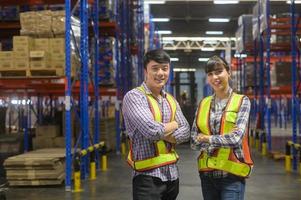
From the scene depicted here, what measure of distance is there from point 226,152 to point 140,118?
27.3 inches

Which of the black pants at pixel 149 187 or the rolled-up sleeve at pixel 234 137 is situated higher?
the rolled-up sleeve at pixel 234 137

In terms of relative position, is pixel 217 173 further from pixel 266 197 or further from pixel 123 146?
pixel 123 146

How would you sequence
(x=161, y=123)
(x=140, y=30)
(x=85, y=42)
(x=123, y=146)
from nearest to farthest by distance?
(x=161, y=123), (x=85, y=42), (x=123, y=146), (x=140, y=30)

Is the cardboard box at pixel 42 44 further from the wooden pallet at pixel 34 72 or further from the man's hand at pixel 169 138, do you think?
the man's hand at pixel 169 138

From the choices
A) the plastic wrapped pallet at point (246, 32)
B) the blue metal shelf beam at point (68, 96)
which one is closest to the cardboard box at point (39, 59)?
the blue metal shelf beam at point (68, 96)

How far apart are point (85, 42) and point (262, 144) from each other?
6760 mm

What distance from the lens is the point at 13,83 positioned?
366 inches

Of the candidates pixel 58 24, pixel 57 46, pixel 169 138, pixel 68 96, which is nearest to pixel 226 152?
pixel 169 138

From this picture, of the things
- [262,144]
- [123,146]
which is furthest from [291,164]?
[123,146]

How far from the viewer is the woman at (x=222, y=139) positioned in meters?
3.31

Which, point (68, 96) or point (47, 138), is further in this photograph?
point (47, 138)

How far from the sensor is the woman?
10.9 feet

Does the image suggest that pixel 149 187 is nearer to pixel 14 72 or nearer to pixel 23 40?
pixel 23 40

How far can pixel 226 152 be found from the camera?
3.36 m
